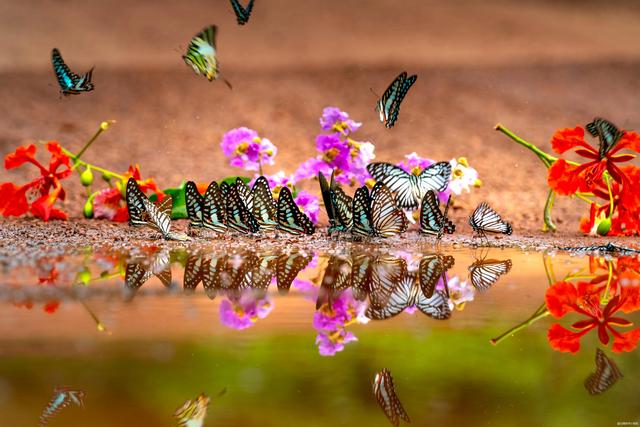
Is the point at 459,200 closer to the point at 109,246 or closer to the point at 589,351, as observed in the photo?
the point at 109,246

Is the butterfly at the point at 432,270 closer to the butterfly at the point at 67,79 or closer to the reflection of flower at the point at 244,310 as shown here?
the reflection of flower at the point at 244,310

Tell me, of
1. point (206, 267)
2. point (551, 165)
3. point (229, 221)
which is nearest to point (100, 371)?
point (206, 267)

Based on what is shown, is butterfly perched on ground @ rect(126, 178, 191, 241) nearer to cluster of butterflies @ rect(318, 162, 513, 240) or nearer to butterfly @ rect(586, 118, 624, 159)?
cluster of butterflies @ rect(318, 162, 513, 240)

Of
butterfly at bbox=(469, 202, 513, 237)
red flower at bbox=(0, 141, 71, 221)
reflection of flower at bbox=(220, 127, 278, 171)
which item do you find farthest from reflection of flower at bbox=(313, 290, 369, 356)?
red flower at bbox=(0, 141, 71, 221)

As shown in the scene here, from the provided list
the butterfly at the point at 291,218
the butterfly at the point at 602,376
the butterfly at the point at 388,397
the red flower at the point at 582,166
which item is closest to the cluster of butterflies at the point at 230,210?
the butterfly at the point at 291,218

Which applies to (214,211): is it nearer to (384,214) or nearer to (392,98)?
(384,214)

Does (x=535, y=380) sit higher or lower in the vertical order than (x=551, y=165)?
lower
